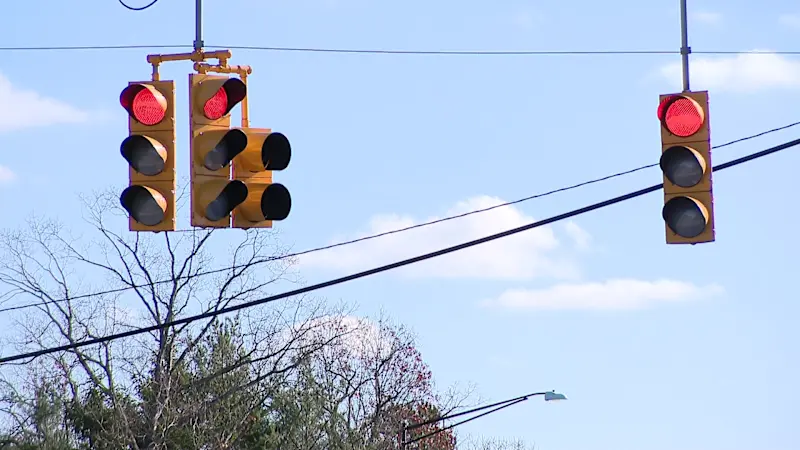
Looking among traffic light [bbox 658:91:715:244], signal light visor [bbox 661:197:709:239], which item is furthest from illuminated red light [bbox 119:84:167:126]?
signal light visor [bbox 661:197:709:239]

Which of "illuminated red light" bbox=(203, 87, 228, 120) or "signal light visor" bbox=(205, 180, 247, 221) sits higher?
"illuminated red light" bbox=(203, 87, 228, 120)

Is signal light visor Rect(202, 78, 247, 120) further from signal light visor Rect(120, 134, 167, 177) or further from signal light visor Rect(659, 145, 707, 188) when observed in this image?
signal light visor Rect(659, 145, 707, 188)

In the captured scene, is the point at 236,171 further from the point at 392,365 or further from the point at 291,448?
the point at 392,365

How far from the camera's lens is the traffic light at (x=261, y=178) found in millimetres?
9586

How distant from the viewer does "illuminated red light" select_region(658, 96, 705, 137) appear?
9.89 meters

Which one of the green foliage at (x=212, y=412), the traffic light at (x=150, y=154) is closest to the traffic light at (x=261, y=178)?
the traffic light at (x=150, y=154)

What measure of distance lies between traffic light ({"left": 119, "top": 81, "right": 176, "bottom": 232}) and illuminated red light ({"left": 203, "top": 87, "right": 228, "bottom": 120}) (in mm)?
253

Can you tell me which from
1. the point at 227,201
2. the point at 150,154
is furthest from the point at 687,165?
the point at 150,154

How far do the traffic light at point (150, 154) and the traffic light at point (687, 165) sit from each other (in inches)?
149

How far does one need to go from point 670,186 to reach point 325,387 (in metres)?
38.5

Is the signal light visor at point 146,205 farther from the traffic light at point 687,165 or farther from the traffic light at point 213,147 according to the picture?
the traffic light at point 687,165

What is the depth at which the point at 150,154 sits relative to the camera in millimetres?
9133

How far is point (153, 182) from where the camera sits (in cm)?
920

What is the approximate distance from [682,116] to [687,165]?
0.38 meters
